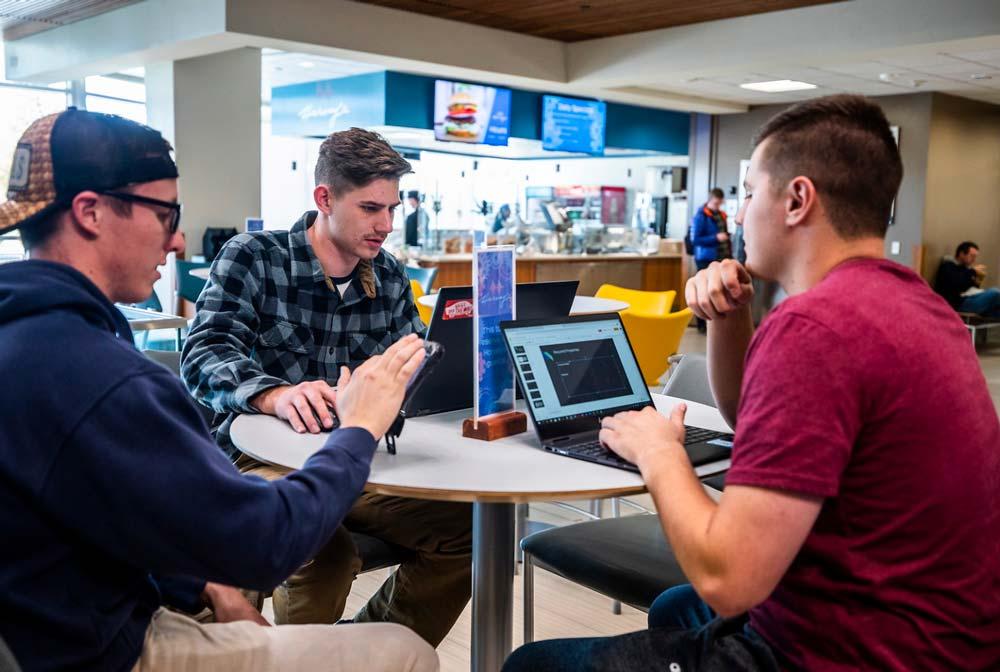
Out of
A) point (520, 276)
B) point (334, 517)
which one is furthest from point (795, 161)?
point (520, 276)

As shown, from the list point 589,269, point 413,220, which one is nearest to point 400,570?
point 413,220

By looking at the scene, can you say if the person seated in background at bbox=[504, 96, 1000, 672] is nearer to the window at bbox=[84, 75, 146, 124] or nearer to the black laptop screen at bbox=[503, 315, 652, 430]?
the black laptop screen at bbox=[503, 315, 652, 430]

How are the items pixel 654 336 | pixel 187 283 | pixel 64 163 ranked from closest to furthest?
pixel 64 163, pixel 654 336, pixel 187 283

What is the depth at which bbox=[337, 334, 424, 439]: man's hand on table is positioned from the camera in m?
1.30

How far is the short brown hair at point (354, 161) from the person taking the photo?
234 cm

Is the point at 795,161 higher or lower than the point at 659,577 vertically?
higher

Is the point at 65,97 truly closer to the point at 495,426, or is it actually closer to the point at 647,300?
the point at 647,300

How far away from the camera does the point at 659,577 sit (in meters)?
1.84

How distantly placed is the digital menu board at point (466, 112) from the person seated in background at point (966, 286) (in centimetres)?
522

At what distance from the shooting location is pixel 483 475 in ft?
4.87

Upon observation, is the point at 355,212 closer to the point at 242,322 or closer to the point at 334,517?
the point at 242,322

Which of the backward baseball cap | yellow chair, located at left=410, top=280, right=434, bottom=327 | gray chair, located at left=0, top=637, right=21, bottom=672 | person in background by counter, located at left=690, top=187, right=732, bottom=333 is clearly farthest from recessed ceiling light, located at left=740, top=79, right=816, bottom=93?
gray chair, located at left=0, top=637, right=21, bottom=672

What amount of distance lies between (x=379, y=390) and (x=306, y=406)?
49 cm

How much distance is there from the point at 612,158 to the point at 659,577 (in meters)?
14.1
